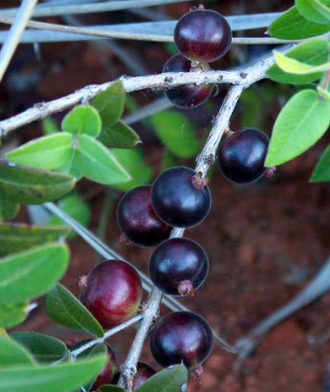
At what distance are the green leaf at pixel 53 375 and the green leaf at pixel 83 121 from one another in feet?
0.90

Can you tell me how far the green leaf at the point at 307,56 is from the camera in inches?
32.5

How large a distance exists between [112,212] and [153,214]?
1.06 m

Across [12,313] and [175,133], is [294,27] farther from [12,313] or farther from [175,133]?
[175,133]

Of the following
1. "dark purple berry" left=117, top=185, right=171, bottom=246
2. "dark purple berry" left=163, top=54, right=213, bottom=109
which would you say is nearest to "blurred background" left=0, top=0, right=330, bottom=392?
"dark purple berry" left=163, top=54, right=213, bottom=109

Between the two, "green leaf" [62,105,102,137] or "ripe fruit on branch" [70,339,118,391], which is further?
"ripe fruit on branch" [70,339,118,391]

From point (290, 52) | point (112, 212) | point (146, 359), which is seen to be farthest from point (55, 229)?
point (112, 212)

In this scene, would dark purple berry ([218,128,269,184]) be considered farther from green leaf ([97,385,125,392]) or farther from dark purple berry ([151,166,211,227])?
green leaf ([97,385,125,392])

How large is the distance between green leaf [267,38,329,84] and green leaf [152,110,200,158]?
0.76 meters

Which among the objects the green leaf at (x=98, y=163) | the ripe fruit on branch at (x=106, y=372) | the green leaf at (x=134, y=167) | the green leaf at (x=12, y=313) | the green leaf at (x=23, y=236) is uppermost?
the green leaf at (x=98, y=163)

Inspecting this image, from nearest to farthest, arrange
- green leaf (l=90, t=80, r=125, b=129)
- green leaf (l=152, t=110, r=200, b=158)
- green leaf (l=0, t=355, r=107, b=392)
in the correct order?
green leaf (l=0, t=355, r=107, b=392) → green leaf (l=90, t=80, r=125, b=129) → green leaf (l=152, t=110, r=200, b=158)

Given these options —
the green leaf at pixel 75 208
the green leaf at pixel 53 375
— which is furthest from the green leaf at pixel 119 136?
the green leaf at pixel 75 208

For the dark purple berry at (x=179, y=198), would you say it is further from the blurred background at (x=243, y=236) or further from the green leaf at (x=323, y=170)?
the blurred background at (x=243, y=236)

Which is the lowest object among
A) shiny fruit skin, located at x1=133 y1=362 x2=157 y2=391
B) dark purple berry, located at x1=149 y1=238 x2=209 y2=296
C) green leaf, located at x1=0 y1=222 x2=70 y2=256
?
shiny fruit skin, located at x1=133 y1=362 x2=157 y2=391

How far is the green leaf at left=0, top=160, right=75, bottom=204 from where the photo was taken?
0.76 m
